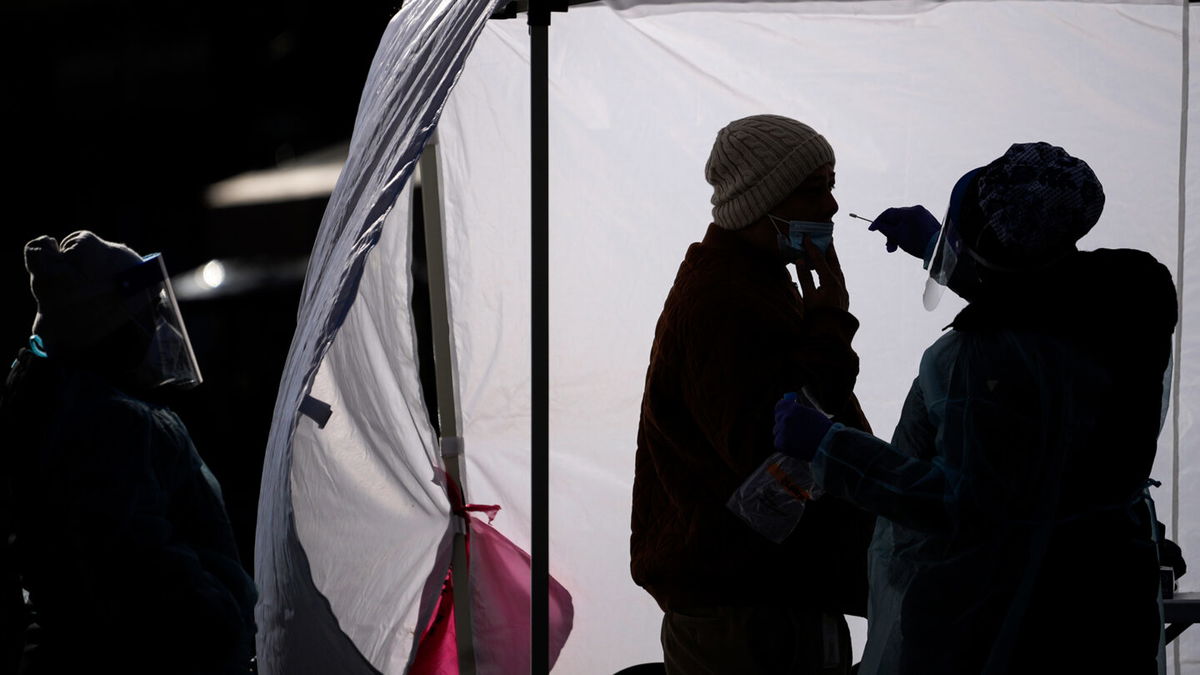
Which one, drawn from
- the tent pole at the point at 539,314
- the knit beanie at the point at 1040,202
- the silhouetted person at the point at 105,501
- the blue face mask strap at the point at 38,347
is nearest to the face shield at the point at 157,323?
the silhouetted person at the point at 105,501

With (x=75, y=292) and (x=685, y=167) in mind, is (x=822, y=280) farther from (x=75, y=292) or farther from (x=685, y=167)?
(x=75, y=292)

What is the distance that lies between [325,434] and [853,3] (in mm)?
1348

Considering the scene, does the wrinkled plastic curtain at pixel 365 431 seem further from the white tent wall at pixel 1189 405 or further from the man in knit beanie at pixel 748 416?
the white tent wall at pixel 1189 405

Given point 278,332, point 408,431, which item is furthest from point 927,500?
point 278,332

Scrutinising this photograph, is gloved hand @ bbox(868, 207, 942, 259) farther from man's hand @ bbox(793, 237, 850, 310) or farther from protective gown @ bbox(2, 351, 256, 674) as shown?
protective gown @ bbox(2, 351, 256, 674)

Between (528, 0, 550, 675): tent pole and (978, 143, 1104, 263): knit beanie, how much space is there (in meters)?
0.83

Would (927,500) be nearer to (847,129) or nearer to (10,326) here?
(847,129)

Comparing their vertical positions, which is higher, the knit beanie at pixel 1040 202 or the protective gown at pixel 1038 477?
the knit beanie at pixel 1040 202

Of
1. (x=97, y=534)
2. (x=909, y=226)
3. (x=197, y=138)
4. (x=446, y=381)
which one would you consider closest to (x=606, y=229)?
(x=446, y=381)

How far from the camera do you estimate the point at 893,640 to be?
141cm

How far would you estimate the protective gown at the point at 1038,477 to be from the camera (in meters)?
1.26

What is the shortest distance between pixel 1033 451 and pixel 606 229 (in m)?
1.44

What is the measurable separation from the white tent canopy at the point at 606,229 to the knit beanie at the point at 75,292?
1.09 feet

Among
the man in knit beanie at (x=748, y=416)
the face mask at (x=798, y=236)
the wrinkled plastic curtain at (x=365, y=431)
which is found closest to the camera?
the man in knit beanie at (x=748, y=416)
